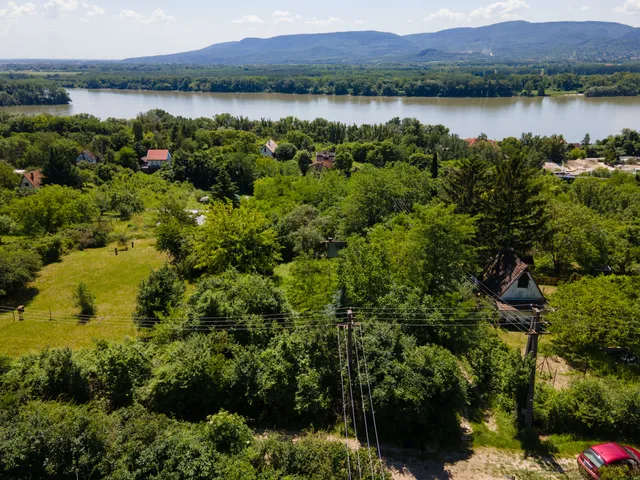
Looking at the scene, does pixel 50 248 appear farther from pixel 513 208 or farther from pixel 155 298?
pixel 513 208

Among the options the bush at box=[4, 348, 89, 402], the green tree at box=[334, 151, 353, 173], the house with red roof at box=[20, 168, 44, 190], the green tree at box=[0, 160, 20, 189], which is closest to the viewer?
the bush at box=[4, 348, 89, 402]

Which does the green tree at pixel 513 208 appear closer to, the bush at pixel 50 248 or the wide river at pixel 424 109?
the bush at pixel 50 248

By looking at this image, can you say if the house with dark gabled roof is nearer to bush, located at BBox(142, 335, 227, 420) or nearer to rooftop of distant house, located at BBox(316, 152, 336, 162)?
bush, located at BBox(142, 335, 227, 420)

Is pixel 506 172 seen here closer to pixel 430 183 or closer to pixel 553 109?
pixel 430 183

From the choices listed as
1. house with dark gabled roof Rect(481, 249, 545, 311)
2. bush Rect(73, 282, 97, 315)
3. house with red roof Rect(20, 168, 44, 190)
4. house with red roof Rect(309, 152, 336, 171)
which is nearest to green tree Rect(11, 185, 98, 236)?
bush Rect(73, 282, 97, 315)

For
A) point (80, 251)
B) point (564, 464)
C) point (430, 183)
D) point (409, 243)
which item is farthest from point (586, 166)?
point (80, 251)

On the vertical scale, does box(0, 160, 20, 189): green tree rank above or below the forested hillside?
below
